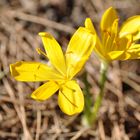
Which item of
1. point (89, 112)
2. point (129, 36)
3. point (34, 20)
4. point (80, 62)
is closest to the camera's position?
point (80, 62)

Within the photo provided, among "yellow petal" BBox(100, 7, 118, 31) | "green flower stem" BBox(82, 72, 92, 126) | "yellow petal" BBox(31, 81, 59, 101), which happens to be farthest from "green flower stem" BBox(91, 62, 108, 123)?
"yellow petal" BBox(31, 81, 59, 101)

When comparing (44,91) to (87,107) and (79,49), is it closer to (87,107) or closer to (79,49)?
(79,49)

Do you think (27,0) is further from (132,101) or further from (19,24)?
(132,101)

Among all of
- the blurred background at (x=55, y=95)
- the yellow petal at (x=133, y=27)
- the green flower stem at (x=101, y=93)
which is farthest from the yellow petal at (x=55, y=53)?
the yellow petal at (x=133, y=27)

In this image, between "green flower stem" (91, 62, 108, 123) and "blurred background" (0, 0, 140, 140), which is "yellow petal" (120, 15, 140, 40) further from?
"blurred background" (0, 0, 140, 140)

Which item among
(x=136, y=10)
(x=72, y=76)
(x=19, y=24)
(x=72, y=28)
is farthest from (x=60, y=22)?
(x=72, y=76)

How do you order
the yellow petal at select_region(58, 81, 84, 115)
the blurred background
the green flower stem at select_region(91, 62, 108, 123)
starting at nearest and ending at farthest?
the yellow petal at select_region(58, 81, 84, 115)
the green flower stem at select_region(91, 62, 108, 123)
the blurred background
